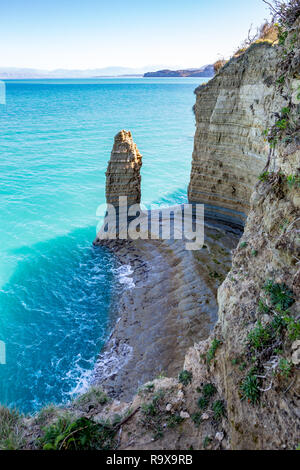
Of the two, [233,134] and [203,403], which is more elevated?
[233,134]

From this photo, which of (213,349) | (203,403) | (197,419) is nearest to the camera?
(197,419)

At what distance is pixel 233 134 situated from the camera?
14961 millimetres

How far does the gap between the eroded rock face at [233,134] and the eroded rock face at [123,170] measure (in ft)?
11.8

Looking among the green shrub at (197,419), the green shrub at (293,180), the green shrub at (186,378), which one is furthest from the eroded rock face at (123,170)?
the green shrub at (197,419)

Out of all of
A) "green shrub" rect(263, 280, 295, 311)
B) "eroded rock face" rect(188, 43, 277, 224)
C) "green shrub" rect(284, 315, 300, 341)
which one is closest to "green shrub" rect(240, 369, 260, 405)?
"green shrub" rect(284, 315, 300, 341)

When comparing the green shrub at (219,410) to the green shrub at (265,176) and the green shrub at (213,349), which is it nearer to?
the green shrub at (213,349)

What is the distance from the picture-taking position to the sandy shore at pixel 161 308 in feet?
31.8

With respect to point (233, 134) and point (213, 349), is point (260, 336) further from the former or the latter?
point (233, 134)

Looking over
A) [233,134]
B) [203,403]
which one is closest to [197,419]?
[203,403]

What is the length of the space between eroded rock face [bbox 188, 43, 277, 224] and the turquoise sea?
280 inches

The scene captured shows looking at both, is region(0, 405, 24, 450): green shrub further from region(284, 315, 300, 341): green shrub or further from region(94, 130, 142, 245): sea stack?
region(94, 130, 142, 245): sea stack

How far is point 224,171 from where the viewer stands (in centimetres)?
Result: 1596

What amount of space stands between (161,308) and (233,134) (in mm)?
9531
